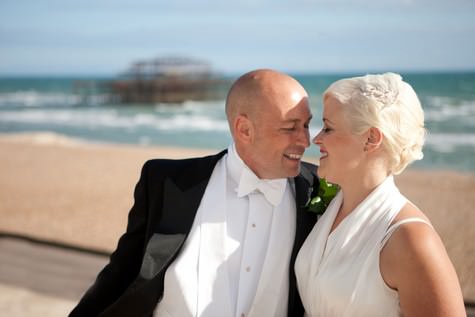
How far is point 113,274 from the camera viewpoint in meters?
3.28

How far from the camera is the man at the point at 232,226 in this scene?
305 cm

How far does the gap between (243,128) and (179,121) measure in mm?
34965

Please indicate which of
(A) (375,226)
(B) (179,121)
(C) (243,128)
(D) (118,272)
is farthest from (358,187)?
(B) (179,121)

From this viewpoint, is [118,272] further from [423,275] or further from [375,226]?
[423,275]

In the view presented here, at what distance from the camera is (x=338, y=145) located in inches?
106

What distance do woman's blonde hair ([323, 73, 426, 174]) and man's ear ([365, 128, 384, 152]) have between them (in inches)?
0.7

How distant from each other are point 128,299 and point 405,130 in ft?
5.07

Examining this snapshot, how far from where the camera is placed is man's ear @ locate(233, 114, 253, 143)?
313 centimetres

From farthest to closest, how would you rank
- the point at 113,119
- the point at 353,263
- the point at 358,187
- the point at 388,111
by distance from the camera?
1. the point at 113,119
2. the point at 358,187
3. the point at 353,263
4. the point at 388,111

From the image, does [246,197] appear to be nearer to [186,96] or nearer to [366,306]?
[366,306]

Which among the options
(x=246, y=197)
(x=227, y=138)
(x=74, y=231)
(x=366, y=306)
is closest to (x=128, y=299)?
(x=246, y=197)

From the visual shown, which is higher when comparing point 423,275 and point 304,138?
point 304,138

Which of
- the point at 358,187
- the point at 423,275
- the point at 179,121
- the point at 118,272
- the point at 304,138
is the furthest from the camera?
the point at 179,121

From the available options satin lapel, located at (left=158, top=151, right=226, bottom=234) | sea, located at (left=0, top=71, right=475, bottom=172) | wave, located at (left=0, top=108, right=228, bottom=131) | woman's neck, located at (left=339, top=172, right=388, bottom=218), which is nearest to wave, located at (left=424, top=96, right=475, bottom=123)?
sea, located at (left=0, top=71, right=475, bottom=172)
